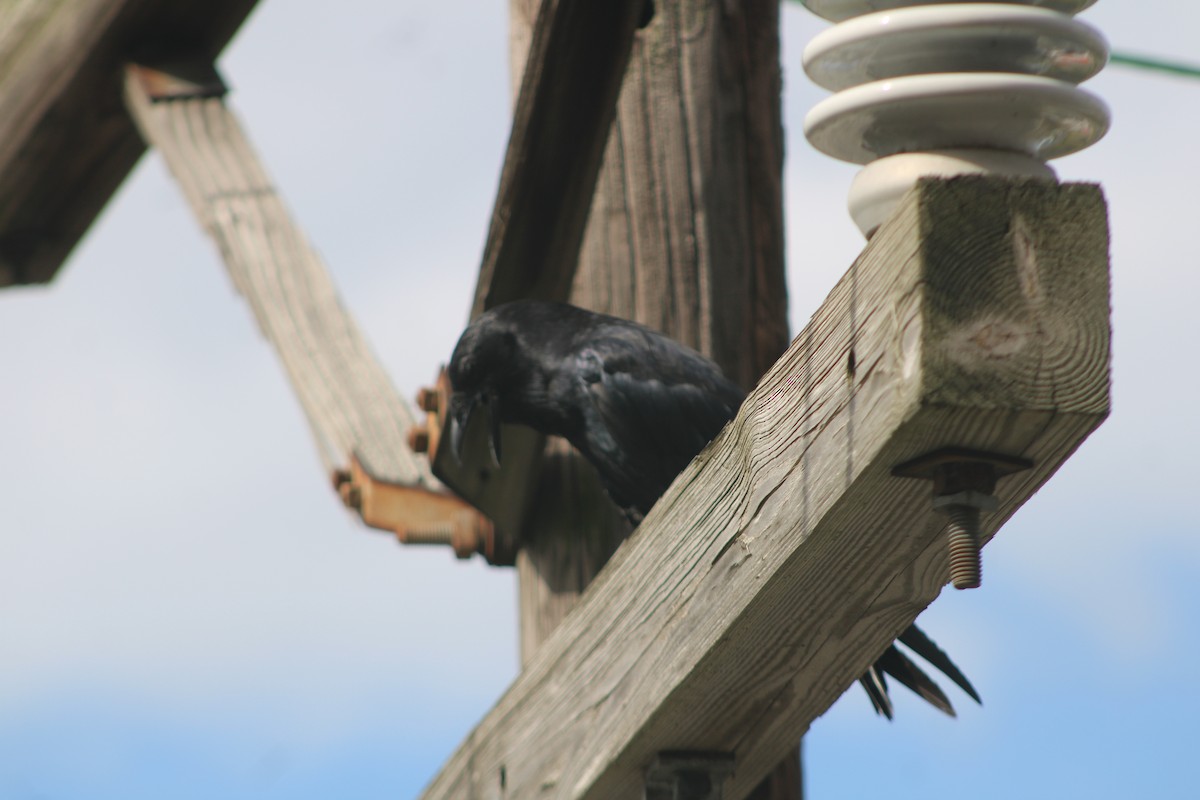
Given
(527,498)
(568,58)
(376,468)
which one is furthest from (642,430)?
(568,58)

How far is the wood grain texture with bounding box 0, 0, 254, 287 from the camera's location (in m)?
3.59

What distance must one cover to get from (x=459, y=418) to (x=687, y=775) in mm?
1386

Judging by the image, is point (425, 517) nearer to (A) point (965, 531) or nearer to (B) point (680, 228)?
(B) point (680, 228)

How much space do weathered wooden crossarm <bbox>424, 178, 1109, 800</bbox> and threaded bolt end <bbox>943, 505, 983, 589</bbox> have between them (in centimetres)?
5

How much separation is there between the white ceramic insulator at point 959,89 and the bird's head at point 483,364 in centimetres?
192

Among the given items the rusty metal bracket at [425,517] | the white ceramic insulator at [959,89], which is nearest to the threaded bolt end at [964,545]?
the white ceramic insulator at [959,89]

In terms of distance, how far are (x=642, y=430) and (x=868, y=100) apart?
2012mm

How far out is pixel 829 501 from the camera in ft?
4.90

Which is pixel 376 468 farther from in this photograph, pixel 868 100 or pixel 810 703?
pixel 868 100

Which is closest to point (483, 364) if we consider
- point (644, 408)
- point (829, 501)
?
point (644, 408)

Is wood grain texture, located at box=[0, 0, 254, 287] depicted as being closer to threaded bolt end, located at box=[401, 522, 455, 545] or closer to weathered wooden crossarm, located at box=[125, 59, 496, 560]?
weathered wooden crossarm, located at box=[125, 59, 496, 560]

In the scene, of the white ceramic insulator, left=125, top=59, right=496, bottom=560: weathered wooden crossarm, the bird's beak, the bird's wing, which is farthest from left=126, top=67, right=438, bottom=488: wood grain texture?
the white ceramic insulator

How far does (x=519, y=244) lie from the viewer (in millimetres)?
2826

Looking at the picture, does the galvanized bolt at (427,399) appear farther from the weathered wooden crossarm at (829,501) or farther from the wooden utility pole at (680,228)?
the weathered wooden crossarm at (829,501)
